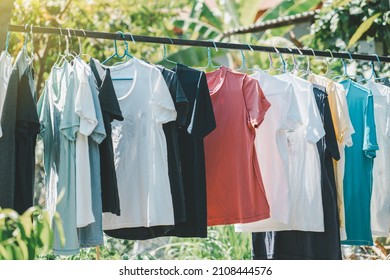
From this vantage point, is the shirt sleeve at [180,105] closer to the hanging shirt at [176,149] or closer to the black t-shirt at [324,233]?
the hanging shirt at [176,149]

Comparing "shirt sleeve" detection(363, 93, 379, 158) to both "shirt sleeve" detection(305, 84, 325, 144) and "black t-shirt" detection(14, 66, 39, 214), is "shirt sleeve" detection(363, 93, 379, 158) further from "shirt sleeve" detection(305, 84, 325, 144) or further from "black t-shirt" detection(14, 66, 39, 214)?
"black t-shirt" detection(14, 66, 39, 214)

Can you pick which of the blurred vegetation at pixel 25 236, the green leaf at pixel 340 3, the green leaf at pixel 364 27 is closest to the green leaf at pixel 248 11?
the green leaf at pixel 340 3

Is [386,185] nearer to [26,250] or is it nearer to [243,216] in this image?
[243,216]

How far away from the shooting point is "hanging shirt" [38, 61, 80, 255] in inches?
149

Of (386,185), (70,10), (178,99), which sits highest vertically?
(70,10)

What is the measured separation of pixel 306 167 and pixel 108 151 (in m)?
1.17

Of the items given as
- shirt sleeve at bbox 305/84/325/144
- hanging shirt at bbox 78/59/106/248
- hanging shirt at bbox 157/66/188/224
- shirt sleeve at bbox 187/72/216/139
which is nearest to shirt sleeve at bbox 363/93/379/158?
shirt sleeve at bbox 305/84/325/144

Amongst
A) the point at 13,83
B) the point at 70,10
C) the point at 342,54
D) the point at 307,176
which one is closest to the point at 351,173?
the point at 307,176

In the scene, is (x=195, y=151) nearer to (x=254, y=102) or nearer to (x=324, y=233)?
(x=254, y=102)

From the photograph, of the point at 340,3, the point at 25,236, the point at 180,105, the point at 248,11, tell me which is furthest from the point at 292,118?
the point at 248,11

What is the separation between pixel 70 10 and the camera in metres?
7.16

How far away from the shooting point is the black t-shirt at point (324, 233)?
14.7 ft

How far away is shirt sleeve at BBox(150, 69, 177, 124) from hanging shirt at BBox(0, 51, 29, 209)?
69cm

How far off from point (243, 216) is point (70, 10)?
3.55 meters
